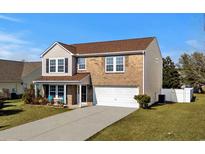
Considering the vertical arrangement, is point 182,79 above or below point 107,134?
above

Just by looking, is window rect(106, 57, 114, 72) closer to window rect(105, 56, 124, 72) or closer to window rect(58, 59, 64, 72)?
window rect(105, 56, 124, 72)

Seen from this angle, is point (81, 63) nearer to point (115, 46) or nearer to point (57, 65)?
point (57, 65)

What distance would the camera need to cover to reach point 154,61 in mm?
25203

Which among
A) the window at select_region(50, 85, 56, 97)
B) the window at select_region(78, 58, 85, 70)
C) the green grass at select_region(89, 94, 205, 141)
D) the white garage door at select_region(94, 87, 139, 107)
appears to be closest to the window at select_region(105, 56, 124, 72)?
the white garage door at select_region(94, 87, 139, 107)

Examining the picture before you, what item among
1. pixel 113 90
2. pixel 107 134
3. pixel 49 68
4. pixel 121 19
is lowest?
pixel 107 134

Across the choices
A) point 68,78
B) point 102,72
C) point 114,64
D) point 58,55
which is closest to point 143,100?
point 114,64

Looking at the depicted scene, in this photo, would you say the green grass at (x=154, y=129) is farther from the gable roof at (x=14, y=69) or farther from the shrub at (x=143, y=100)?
the gable roof at (x=14, y=69)

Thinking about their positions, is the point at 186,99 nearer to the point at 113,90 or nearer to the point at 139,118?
the point at 113,90

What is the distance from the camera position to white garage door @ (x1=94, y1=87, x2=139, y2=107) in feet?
71.0

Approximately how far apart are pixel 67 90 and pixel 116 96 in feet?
16.5

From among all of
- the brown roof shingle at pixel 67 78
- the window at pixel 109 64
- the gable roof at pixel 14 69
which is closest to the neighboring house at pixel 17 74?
the gable roof at pixel 14 69
